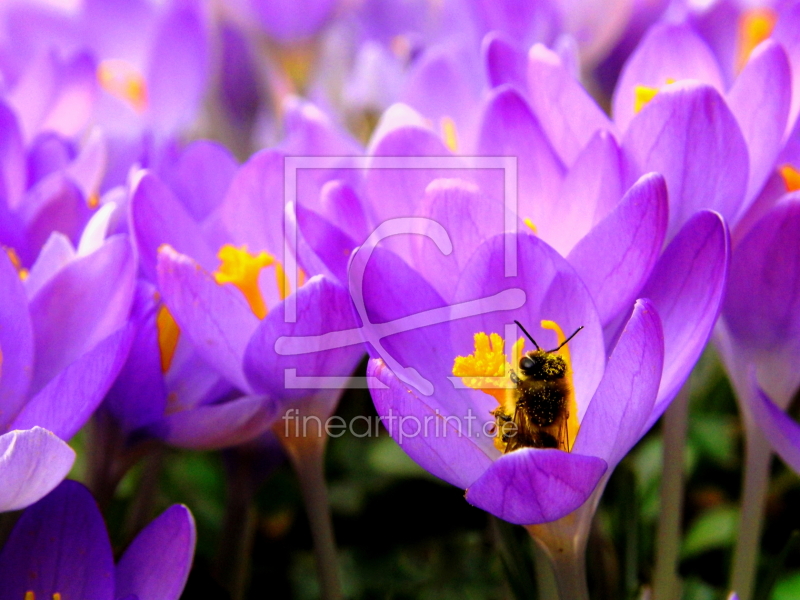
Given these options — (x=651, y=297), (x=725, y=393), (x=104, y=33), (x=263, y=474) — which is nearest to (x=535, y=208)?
(x=651, y=297)

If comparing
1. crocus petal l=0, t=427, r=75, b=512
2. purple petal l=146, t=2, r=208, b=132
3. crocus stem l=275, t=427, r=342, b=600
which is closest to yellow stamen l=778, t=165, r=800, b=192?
crocus stem l=275, t=427, r=342, b=600

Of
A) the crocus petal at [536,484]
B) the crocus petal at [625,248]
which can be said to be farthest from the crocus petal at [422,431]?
the crocus petal at [625,248]

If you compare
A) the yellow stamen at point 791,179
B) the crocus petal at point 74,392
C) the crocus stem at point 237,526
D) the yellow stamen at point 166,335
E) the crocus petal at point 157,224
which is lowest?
the crocus stem at point 237,526

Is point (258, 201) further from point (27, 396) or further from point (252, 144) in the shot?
point (252, 144)

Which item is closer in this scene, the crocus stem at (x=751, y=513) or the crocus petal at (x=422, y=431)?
the crocus petal at (x=422, y=431)

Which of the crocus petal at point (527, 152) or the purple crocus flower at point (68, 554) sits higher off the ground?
the crocus petal at point (527, 152)

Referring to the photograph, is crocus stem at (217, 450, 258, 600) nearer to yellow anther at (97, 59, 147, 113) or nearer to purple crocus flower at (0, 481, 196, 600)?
purple crocus flower at (0, 481, 196, 600)

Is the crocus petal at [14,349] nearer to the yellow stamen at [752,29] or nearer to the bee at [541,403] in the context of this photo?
the bee at [541,403]
